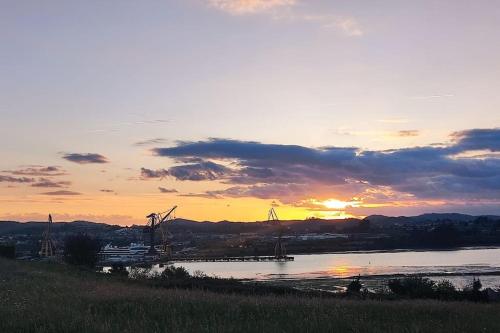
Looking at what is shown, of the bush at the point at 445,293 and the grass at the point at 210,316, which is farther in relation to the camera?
the bush at the point at 445,293

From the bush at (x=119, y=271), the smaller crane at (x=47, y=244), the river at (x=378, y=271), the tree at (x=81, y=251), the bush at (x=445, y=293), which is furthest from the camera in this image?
the smaller crane at (x=47, y=244)

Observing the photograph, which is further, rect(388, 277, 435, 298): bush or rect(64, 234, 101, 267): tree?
rect(64, 234, 101, 267): tree

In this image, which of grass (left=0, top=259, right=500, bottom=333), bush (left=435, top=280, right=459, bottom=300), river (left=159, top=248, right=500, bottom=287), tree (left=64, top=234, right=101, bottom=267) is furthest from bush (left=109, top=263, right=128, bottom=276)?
grass (left=0, top=259, right=500, bottom=333)

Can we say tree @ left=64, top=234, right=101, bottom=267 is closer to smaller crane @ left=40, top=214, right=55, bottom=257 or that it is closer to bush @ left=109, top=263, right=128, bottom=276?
bush @ left=109, top=263, right=128, bottom=276

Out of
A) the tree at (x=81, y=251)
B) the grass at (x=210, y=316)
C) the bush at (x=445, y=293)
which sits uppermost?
the tree at (x=81, y=251)

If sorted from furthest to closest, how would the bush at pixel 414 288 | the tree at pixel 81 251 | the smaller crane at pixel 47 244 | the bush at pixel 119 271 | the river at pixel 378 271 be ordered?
the smaller crane at pixel 47 244 < the tree at pixel 81 251 < the river at pixel 378 271 < the bush at pixel 119 271 < the bush at pixel 414 288

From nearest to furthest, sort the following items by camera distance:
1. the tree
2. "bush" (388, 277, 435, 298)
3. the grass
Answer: the grass
"bush" (388, 277, 435, 298)
the tree

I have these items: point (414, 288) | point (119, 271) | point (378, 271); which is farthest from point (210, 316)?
point (378, 271)

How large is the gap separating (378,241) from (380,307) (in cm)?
18028

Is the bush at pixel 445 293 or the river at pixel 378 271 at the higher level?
the bush at pixel 445 293

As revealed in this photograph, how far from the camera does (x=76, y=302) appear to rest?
1587cm

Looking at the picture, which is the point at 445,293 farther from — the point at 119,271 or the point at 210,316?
the point at 119,271

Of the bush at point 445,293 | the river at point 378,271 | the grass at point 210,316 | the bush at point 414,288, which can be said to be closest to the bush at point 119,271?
the river at point 378,271

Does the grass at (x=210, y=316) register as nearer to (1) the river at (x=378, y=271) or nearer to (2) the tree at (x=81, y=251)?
(1) the river at (x=378, y=271)
